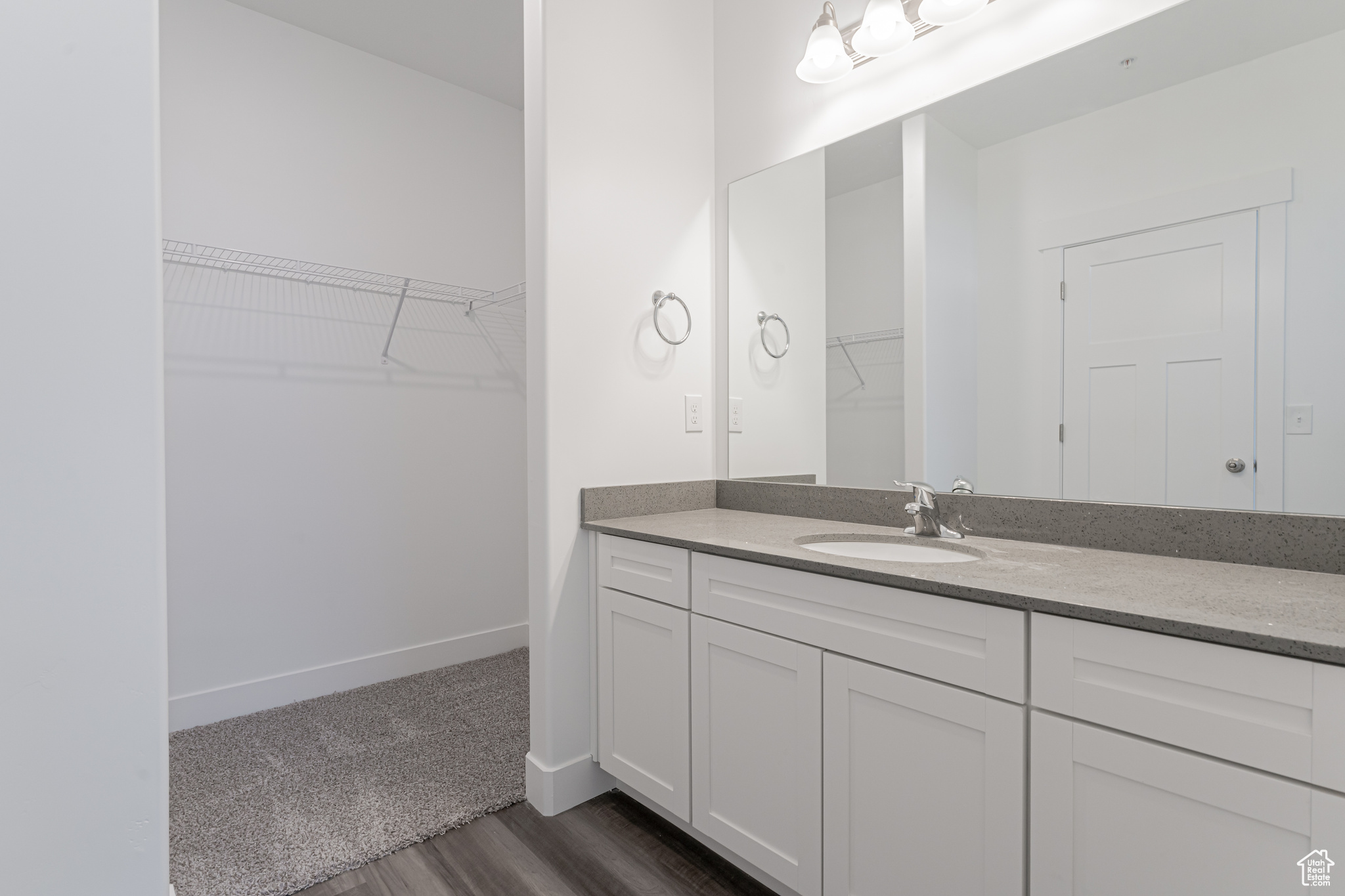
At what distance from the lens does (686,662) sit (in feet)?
5.20

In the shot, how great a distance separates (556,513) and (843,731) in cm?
97

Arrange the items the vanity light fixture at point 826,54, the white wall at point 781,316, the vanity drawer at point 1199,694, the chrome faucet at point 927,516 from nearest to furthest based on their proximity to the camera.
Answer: the vanity drawer at point 1199,694
the chrome faucet at point 927,516
the vanity light fixture at point 826,54
the white wall at point 781,316

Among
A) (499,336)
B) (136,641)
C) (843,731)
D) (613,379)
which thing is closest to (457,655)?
(499,336)

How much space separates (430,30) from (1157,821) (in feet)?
10.5

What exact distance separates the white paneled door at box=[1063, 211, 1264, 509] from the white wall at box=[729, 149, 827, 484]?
0.71 meters

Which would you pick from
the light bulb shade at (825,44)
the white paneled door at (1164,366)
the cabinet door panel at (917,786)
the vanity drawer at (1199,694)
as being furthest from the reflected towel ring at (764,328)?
the vanity drawer at (1199,694)

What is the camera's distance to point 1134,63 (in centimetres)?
135

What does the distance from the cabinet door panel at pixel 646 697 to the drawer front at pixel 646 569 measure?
0.03 metres

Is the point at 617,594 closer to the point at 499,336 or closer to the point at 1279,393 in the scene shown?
the point at 1279,393

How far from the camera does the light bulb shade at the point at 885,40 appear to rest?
1.65 metres

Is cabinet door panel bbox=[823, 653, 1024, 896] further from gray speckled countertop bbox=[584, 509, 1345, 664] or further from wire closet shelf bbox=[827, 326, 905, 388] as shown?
wire closet shelf bbox=[827, 326, 905, 388]

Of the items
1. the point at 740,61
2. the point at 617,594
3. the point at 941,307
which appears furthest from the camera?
the point at 740,61

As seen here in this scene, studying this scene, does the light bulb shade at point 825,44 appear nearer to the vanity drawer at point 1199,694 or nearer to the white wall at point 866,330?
the white wall at point 866,330

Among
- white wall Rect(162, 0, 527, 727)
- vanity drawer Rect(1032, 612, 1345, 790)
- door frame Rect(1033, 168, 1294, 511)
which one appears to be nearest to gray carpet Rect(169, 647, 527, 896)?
white wall Rect(162, 0, 527, 727)
